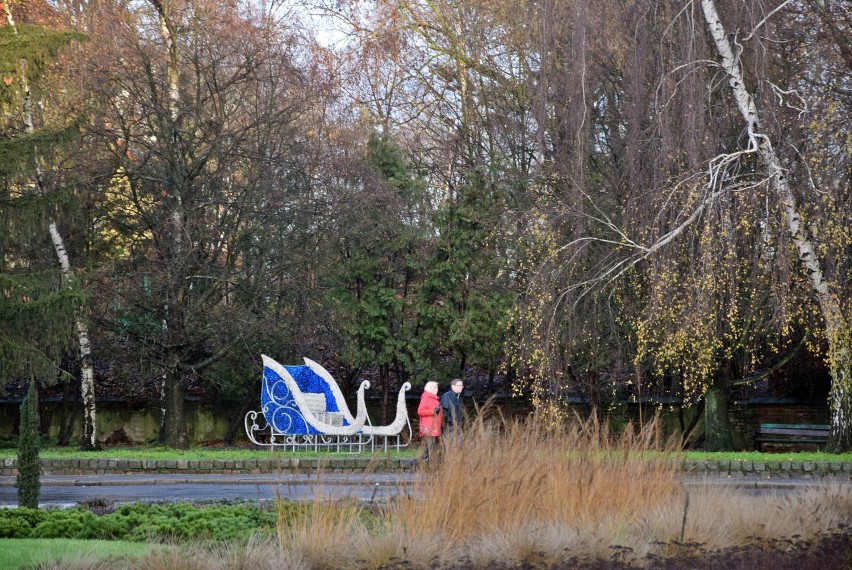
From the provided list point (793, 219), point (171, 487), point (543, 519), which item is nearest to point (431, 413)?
point (171, 487)

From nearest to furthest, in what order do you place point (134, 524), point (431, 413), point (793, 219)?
point (134, 524)
point (431, 413)
point (793, 219)

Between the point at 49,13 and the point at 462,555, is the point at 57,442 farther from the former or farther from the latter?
the point at 462,555

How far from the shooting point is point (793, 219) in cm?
1864

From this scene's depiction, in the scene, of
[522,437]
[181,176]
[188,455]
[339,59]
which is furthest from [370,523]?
[339,59]

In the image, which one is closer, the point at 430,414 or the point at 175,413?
the point at 430,414

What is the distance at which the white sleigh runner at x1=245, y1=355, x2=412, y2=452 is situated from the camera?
24.6 metres

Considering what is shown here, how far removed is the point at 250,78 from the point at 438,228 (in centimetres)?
608

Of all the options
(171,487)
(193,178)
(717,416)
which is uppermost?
(193,178)

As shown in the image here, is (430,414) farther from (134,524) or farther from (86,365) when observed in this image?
(86,365)

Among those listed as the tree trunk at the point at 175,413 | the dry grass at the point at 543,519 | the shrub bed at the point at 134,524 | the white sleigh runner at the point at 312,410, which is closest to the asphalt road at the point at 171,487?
the shrub bed at the point at 134,524

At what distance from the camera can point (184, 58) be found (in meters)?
27.0

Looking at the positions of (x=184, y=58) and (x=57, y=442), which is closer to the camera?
(x=184, y=58)

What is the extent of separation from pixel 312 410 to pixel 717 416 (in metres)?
8.75

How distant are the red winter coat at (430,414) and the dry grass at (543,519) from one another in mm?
5998
